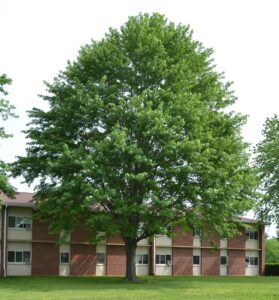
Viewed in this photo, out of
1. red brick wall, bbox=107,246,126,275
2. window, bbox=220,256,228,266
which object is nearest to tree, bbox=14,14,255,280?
red brick wall, bbox=107,246,126,275

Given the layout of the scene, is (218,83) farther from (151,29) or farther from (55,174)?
(55,174)

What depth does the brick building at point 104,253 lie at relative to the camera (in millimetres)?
50156

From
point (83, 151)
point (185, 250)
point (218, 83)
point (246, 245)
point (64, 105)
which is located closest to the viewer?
point (83, 151)

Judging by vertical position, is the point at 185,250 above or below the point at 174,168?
below

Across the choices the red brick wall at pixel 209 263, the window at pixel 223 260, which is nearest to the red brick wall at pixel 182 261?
the red brick wall at pixel 209 263

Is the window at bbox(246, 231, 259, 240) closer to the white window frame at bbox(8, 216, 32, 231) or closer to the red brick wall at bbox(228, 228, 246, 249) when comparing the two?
the red brick wall at bbox(228, 228, 246, 249)

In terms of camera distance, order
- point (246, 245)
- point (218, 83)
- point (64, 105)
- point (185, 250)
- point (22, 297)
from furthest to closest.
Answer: point (246, 245) < point (185, 250) < point (218, 83) < point (64, 105) < point (22, 297)

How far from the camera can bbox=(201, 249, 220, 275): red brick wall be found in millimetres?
60906

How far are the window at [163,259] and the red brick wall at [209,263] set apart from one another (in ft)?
13.8

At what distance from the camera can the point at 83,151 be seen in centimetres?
3825

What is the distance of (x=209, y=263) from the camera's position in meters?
61.3

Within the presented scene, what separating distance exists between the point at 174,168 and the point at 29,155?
10515 millimetres

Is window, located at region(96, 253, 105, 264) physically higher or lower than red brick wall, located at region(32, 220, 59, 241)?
lower

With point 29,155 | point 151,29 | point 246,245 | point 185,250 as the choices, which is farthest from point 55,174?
point 246,245
